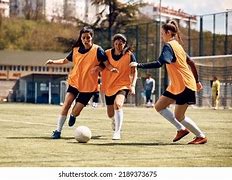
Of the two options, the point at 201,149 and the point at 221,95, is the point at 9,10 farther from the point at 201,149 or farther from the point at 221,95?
the point at 201,149

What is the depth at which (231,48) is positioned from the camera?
2069 centimetres

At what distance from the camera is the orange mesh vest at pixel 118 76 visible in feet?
22.4


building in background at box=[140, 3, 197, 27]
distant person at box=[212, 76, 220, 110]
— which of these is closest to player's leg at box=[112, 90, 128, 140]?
building in background at box=[140, 3, 197, 27]

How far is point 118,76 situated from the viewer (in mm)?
6844

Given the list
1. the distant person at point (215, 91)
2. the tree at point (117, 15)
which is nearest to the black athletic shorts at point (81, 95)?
the distant person at point (215, 91)

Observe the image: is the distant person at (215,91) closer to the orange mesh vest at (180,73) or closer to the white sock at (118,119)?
the white sock at (118,119)

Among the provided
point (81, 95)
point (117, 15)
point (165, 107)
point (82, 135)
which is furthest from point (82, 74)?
point (117, 15)

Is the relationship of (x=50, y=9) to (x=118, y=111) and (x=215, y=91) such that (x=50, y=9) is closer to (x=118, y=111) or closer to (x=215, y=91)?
(x=215, y=91)

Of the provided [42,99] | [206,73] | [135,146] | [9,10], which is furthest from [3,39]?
[135,146]

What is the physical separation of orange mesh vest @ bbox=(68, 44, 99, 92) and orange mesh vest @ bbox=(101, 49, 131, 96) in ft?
0.44

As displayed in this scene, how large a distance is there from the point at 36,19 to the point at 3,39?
44.3 feet

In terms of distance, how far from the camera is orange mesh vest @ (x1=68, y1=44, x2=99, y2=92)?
6.89 metres

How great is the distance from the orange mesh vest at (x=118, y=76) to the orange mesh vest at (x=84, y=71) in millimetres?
134

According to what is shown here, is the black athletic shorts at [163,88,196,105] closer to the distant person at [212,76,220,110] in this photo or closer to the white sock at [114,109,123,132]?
the white sock at [114,109,123,132]
